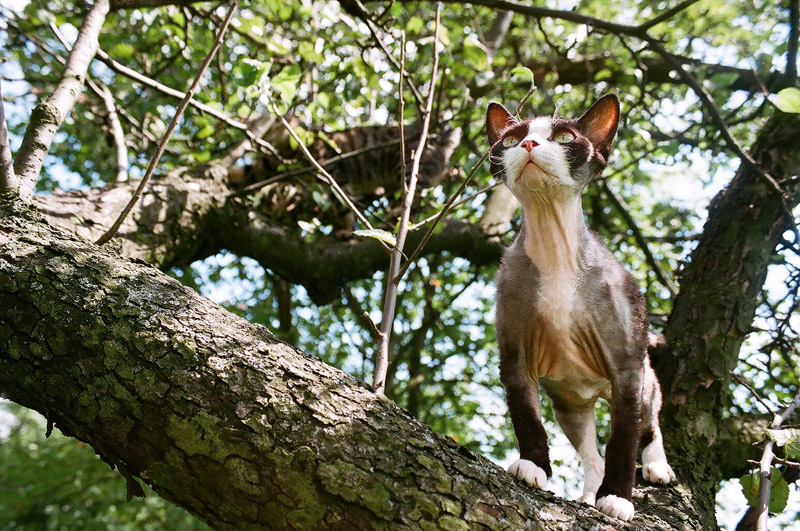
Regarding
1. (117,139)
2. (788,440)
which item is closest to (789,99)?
(788,440)

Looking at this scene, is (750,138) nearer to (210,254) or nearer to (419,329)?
(419,329)

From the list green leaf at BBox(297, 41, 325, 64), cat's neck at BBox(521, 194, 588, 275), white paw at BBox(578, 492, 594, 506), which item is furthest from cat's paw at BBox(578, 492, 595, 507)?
green leaf at BBox(297, 41, 325, 64)

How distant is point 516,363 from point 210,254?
2970mm

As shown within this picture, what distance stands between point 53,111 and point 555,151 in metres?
2.15

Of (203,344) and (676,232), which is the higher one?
(676,232)

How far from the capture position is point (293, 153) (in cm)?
538

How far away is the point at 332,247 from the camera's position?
4.75m

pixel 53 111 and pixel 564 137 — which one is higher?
pixel 564 137

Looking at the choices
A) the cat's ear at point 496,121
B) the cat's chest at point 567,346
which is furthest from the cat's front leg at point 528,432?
the cat's ear at point 496,121

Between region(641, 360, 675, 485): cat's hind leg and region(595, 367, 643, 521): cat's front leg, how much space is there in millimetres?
219

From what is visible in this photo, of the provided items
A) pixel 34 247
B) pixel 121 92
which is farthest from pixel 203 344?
pixel 121 92

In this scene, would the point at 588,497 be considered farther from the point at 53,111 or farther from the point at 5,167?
the point at 53,111

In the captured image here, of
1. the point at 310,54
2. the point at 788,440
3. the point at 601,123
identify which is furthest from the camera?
the point at 310,54

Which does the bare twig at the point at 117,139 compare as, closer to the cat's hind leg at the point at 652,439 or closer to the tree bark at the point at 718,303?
the cat's hind leg at the point at 652,439
